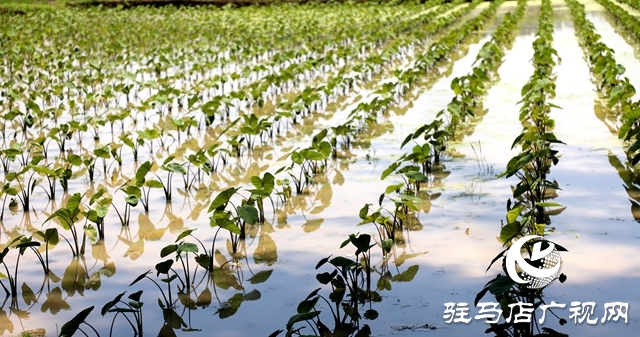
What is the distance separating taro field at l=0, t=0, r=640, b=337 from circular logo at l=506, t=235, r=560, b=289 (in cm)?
1

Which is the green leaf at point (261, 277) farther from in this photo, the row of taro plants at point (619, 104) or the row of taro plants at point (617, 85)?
the row of taro plants at point (617, 85)

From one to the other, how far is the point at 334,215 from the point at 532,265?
2.39 m

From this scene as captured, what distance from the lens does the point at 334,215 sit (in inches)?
273

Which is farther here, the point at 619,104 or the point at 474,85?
the point at 474,85

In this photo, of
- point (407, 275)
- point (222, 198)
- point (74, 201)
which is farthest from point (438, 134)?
point (74, 201)

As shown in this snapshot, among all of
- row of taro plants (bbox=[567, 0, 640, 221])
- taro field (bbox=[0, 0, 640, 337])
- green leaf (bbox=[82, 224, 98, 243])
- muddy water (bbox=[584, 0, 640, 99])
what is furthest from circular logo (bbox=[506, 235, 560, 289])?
muddy water (bbox=[584, 0, 640, 99])

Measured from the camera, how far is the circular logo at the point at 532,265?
15.6ft

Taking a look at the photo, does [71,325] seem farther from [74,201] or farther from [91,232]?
[74,201]

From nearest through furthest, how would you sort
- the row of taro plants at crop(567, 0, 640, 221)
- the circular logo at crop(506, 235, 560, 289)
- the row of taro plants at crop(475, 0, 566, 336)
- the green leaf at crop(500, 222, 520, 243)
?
the row of taro plants at crop(475, 0, 566, 336), the circular logo at crop(506, 235, 560, 289), the green leaf at crop(500, 222, 520, 243), the row of taro plants at crop(567, 0, 640, 221)

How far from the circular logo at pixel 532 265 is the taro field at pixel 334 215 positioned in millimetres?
13

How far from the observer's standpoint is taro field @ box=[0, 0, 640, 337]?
4.82 m

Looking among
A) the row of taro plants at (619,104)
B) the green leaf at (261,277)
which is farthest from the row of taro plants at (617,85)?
the green leaf at (261,277)

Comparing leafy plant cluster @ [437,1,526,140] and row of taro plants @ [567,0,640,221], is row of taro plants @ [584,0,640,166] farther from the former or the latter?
leafy plant cluster @ [437,1,526,140]

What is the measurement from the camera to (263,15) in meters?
29.0
